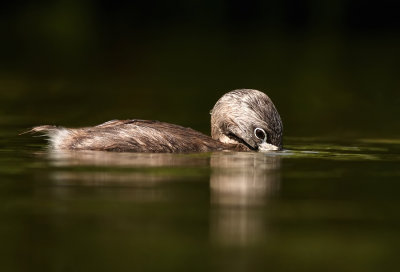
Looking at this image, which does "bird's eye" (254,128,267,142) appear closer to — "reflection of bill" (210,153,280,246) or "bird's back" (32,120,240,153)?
"reflection of bill" (210,153,280,246)

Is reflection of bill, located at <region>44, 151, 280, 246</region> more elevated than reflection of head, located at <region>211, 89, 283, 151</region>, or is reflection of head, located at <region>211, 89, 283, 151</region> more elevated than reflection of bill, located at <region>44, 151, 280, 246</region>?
reflection of head, located at <region>211, 89, 283, 151</region>

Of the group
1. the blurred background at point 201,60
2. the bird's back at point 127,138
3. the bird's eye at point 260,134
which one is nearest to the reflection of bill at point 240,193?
the bird's back at point 127,138

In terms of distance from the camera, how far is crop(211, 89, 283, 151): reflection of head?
13.3 m

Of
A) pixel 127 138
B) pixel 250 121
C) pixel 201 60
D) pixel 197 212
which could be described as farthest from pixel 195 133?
pixel 201 60

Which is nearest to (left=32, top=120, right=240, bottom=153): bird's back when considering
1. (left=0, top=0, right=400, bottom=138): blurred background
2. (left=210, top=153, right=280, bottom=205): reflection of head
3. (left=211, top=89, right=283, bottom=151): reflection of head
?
(left=210, top=153, right=280, bottom=205): reflection of head

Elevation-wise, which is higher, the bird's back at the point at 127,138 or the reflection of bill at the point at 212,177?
the bird's back at the point at 127,138

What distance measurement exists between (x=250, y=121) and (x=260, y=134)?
7.3 inches

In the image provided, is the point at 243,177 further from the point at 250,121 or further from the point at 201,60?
the point at 201,60

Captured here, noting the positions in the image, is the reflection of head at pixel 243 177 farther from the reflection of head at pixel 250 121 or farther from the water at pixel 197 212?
the reflection of head at pixel 250 121

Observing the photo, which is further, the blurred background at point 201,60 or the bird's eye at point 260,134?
the blurred background at point 201,60

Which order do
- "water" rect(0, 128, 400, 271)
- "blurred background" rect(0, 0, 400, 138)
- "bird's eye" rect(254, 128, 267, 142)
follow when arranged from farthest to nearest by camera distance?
"blurred background" rect(0, 0, 400, 138) < "bird's eye" rect(254, 128, 267, 142) < "water" rect(0, 128, 400, 271)

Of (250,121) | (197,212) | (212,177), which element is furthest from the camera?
(250,121)

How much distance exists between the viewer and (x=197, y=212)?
8.73 m

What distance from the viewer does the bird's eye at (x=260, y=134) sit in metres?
13.3
